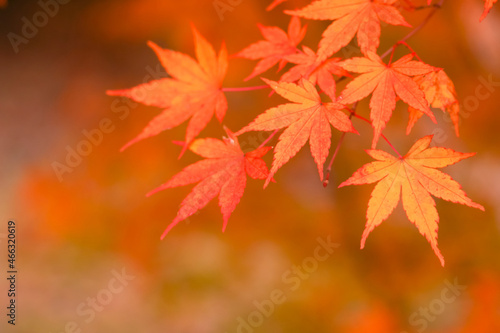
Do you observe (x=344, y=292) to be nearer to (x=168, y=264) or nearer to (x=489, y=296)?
(x=489, y=296)

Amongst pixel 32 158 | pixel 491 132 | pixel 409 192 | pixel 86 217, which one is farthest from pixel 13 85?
pixel 491 132

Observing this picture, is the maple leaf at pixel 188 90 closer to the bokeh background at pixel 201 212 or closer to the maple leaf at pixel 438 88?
the maple leaf at pixel 438 88

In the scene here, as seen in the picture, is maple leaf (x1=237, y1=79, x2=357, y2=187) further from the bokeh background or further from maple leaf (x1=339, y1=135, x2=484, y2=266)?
the bokeh background

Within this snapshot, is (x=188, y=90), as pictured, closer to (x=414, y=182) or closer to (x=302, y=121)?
(x=302, y=121)

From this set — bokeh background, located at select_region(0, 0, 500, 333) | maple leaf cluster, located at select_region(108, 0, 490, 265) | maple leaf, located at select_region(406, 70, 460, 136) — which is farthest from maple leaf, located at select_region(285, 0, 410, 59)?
bokeh background, located at select_region(0, 0, 500, 333)

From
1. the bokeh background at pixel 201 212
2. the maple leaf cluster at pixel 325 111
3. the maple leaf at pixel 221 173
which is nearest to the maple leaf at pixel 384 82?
the maple leaf cluster at pixel 325 111
